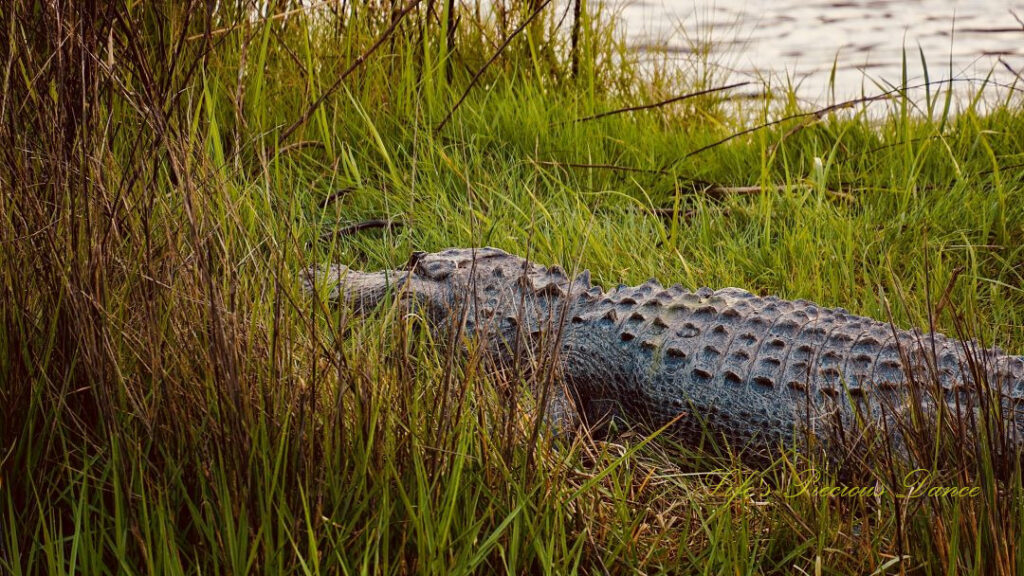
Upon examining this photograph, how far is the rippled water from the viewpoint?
5039 millimetres

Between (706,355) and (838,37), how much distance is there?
3.85 meters

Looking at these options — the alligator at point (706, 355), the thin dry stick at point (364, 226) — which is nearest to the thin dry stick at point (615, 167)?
the thin dry stick at point (364, 226)

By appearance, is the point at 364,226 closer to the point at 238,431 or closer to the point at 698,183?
the point at 698,183

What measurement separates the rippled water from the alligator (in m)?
2.34

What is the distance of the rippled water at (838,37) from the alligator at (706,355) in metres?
2.34

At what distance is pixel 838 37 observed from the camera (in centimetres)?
572

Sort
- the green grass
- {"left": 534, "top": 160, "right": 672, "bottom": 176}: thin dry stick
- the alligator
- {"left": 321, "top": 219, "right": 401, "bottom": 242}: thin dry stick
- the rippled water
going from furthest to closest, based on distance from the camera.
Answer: the rippled water < {"left": 534, "top": 160, "right": 672, "bottom": 176}: thin dry stick < {"left": 321, "top": 219, "right": 401, "bottom": 242}: thin dry stick < the alligator < the green grass

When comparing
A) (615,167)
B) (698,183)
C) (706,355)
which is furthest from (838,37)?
(706,355)

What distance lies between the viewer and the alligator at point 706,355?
2229mm

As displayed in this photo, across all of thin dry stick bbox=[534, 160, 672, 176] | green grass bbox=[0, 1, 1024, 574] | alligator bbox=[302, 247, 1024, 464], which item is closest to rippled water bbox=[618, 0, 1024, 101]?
thin dry stick bbox=[534, 160, 672, 176]

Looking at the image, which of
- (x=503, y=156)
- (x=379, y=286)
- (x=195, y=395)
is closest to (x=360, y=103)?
(x=503, y=156)

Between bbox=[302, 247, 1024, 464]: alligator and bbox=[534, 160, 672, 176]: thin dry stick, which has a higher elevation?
bbox=[534, 160, 672, 176]: thin dry stick

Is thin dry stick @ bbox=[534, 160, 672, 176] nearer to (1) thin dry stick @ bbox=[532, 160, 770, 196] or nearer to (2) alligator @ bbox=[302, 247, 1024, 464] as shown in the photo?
(1) thin dry stick @ bbox=[532, 160, 770, 196]

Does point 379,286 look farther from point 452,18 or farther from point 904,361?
point 452,18
